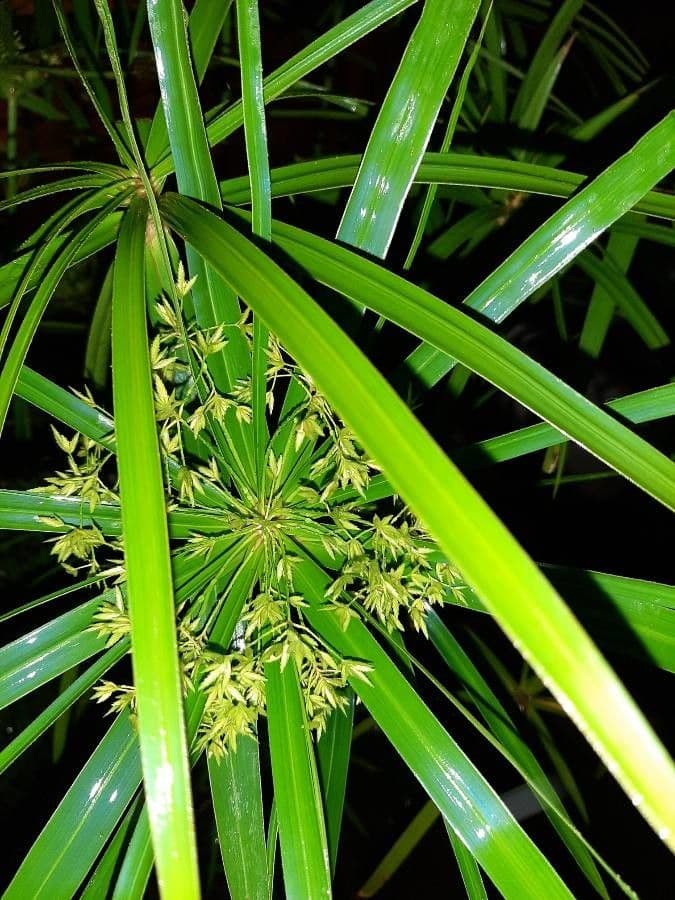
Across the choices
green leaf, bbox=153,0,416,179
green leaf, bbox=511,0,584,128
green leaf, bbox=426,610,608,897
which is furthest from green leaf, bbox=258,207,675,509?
green leaf, bbox=511,0,584,128

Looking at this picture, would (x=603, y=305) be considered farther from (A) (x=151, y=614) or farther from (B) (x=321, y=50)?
(A) (x=151, y=614)

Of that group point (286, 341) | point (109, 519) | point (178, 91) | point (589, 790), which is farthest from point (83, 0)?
point (589, 790)

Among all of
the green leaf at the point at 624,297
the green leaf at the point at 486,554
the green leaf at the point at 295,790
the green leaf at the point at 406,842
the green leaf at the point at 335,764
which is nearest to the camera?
the green leaf at the point at 486,554

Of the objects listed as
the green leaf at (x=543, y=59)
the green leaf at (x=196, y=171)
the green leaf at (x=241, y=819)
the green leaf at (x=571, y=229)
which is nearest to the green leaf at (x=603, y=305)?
the green leaf at (x=543, y=59)

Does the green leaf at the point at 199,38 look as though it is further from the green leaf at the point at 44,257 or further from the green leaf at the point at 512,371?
the green leaf at the point at 512,371

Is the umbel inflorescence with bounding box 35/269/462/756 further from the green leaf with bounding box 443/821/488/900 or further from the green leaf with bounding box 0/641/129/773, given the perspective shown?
the green leaf with bounding box 443/821/488/900

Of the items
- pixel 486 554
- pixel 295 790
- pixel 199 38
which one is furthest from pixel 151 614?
pixel 199 38
